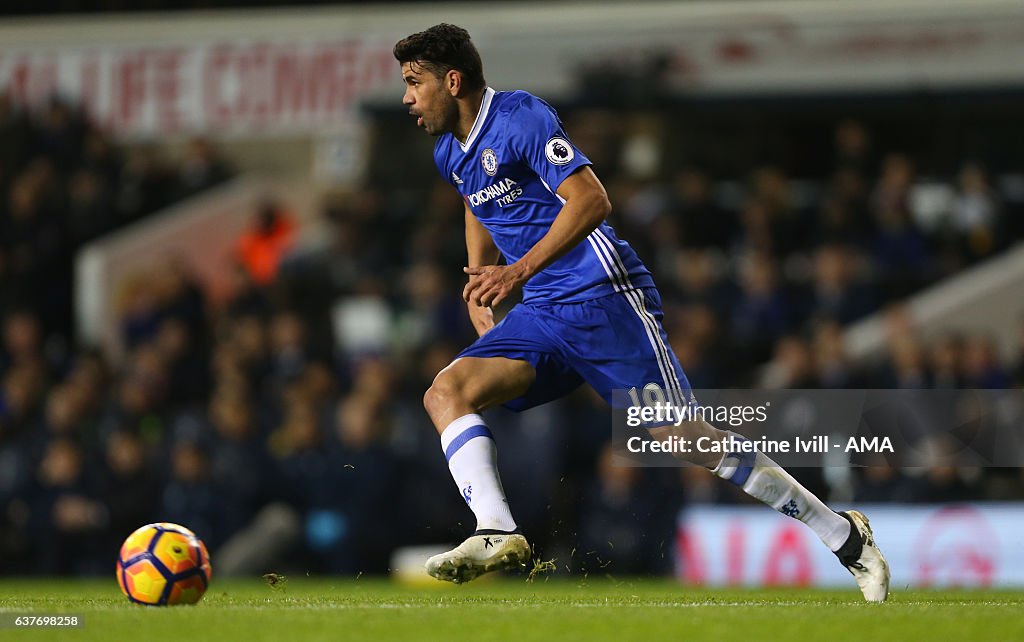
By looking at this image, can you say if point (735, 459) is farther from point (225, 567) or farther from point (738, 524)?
point (225, 567)

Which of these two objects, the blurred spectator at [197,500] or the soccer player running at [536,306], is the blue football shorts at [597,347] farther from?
the blurred spectator at [197,500]

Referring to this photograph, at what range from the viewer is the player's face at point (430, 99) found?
663 centimetres

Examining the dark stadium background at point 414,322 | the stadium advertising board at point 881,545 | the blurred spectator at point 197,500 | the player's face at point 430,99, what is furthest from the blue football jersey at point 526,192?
the blurred spectator at point 197,500

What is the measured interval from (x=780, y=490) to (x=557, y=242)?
4.90 feet

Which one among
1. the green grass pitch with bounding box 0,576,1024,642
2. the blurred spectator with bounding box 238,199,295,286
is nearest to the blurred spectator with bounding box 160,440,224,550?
the blurred spectator with bounding box 238,199,295,286

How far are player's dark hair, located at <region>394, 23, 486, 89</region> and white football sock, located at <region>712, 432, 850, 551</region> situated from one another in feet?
6.26

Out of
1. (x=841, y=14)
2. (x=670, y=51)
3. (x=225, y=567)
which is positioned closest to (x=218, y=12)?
(x=670, y=51)

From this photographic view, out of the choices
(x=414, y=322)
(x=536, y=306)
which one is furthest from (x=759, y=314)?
(x=536, y=306)

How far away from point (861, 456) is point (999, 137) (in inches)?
359

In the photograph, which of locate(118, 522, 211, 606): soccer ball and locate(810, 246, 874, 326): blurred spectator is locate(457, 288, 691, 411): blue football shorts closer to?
locate(118, 522, 211, 606): soccer ball

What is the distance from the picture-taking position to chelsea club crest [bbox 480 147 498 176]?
21.7ft

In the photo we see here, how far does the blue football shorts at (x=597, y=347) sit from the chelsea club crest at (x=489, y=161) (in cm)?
64

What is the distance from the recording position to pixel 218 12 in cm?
1880

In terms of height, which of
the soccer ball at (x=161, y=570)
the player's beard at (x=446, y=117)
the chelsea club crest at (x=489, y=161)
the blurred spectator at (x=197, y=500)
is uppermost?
the player's beard at (x=446, y=117)
